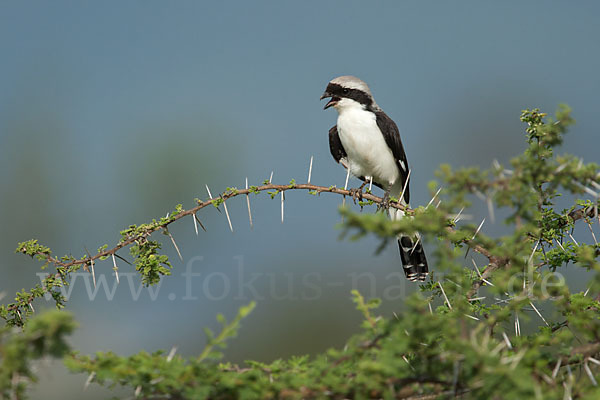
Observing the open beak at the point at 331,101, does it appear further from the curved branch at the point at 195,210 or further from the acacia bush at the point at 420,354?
the acacia bush at the point at 420,354

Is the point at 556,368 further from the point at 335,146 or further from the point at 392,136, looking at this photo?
the point at 335,146

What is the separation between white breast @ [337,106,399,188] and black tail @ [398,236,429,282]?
1.01 meters

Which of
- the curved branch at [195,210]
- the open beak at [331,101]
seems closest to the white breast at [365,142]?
the open beak at [331,101]

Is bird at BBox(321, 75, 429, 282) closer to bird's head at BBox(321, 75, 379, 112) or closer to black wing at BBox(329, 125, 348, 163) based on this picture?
bird's head at BBox(321, 75, 379, 112)

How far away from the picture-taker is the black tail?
598cm

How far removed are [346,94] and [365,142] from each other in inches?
22.4

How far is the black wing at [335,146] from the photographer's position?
6977 millimetres

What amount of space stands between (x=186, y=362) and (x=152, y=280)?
4.63ft

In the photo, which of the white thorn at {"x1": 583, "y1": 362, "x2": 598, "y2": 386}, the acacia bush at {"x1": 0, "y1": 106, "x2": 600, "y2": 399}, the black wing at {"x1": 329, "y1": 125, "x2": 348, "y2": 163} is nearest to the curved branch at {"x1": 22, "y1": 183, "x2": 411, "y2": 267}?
the acacia bush at {"x1": 0, "y1": 106, "x2": 600, "y2": 399}

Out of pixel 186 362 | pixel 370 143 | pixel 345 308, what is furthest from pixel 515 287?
pixel 345 308

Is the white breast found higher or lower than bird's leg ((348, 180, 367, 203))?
higher

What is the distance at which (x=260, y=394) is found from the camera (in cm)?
185

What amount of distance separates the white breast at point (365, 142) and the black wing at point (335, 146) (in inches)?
8.4

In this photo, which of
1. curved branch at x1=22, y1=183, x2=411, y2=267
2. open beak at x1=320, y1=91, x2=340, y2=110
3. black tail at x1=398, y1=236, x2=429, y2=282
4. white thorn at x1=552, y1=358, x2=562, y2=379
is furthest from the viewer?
open beak at x1=320, y1=91, x2=340, y2=110
